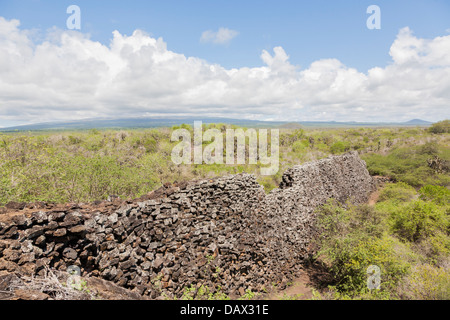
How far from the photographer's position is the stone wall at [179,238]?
4395 millimetres

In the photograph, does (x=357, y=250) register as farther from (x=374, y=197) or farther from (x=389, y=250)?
(x=374, y=197)

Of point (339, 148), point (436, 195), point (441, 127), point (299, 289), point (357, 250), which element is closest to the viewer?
point (357, 250)

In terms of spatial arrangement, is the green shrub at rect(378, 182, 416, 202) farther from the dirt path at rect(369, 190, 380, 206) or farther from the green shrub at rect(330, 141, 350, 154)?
the green shrub at rect(330, 141, 350, 154)

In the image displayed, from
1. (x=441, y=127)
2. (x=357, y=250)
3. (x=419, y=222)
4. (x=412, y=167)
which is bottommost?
(x=357, y=250)

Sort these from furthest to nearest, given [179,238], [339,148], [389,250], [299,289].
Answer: [339,148] < [299,289] < [389,250] < [179,238]

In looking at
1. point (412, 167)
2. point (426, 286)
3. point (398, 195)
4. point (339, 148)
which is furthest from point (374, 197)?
point (339, 148)

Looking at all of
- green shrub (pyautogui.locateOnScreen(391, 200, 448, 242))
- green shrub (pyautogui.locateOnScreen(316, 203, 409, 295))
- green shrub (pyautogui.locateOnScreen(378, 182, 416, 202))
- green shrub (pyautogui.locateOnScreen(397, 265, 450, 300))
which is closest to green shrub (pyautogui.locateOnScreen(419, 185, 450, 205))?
green shrub (pyautogui.locateOnScreen(378, 182, 416, 202))

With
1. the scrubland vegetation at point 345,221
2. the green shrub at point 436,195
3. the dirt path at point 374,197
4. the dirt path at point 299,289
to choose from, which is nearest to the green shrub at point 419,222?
the scrubland vegetation at point 345,221

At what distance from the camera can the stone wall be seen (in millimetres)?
4395

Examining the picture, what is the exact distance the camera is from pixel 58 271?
14.0 ft

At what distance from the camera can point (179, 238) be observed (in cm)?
659

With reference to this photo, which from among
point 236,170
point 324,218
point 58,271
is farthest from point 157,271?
point 236,170

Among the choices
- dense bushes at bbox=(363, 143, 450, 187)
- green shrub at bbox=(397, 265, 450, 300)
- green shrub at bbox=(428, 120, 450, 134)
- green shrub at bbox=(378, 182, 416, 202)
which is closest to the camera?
green shrub at bbox=(397, 265, 450, 300)
